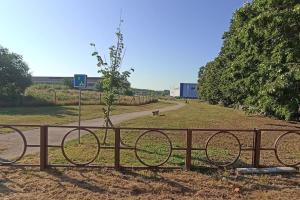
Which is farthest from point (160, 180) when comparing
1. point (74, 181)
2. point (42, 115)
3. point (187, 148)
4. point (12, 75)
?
point (12, 75)

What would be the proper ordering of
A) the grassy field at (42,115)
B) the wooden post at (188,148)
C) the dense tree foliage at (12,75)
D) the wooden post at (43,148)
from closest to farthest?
the wooden post at (43,148), the wooden post at (188,148), the grassy field at (42,115), the dense tree foliage at (12,75)

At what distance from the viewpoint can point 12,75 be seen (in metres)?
38.1

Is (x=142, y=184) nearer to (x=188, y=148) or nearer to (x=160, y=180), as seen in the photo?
(x=160, y=180)

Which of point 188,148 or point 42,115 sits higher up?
point 188,148

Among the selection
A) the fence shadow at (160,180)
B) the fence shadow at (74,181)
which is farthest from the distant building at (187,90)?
the fence shadow at (74,181)

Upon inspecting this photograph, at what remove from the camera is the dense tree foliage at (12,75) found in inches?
1459

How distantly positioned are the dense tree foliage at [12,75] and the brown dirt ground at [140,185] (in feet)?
103

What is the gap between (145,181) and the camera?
7.13 m

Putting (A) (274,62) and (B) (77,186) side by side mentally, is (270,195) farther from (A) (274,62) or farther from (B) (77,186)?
(A) (274,62)

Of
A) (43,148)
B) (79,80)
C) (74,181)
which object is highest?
(79,80)

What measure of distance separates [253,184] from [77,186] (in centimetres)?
335

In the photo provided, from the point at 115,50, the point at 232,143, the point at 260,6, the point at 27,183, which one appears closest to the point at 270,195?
the point at 27,183

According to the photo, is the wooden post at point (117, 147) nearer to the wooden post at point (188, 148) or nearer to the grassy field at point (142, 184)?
the grassy field at point (142, 184)

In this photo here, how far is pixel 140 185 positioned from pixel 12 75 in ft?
113
